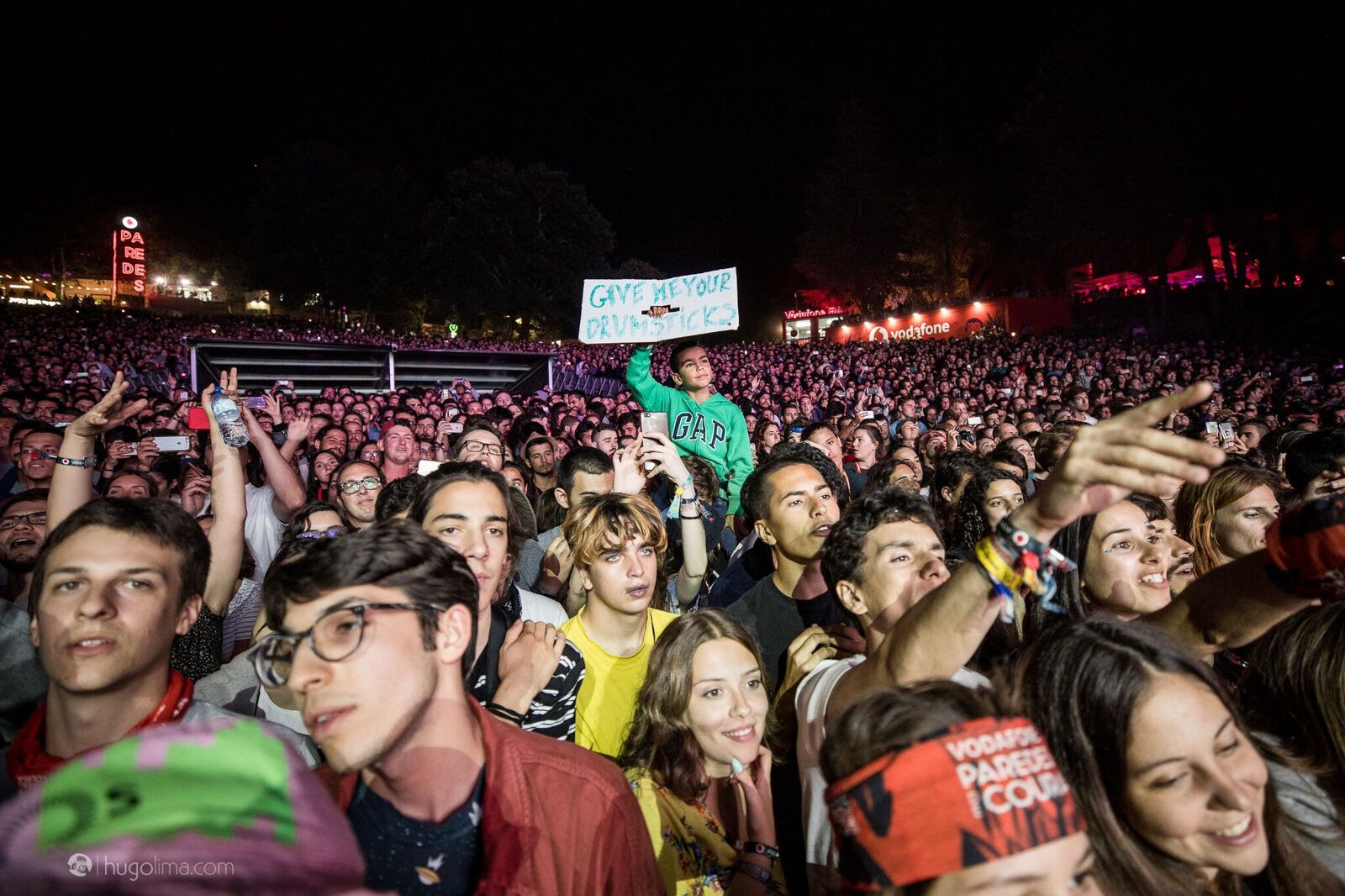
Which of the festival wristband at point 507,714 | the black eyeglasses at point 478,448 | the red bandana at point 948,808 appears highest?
the black eyeglasses at point 478,448

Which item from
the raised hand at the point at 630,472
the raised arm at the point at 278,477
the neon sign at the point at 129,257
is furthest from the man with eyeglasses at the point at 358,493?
the neon sign at the point at 129,257

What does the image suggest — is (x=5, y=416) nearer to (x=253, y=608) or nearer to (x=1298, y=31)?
(x=253, y=608)

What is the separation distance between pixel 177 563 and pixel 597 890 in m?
1.61

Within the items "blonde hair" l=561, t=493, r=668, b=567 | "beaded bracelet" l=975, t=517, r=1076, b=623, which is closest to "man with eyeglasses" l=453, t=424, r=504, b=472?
"blonde hair" l=561, t=493, r=668, b=567

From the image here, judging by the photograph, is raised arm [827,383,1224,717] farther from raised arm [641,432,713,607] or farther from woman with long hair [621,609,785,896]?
raised arm [641,432,713,607]

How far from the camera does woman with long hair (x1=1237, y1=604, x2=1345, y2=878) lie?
6.46 feet

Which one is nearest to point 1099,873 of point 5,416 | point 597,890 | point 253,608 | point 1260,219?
point 597,890

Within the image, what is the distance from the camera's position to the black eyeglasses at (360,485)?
4.86 metres

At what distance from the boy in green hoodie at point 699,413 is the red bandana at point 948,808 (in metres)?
5.17

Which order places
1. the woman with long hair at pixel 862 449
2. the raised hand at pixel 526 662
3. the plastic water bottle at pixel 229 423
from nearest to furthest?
the raised hand at pixel 526 662, the plastic water bottle at pixel 229 423, the woman with long hair at pixel 862 449

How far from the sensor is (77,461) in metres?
3.09

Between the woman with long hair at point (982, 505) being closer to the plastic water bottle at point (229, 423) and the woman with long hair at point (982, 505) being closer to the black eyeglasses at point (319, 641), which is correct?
the black eyeglasses at point (319, 641)

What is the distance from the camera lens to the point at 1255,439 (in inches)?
301

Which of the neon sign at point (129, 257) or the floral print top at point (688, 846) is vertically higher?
the neon sign at point (129, 257)
